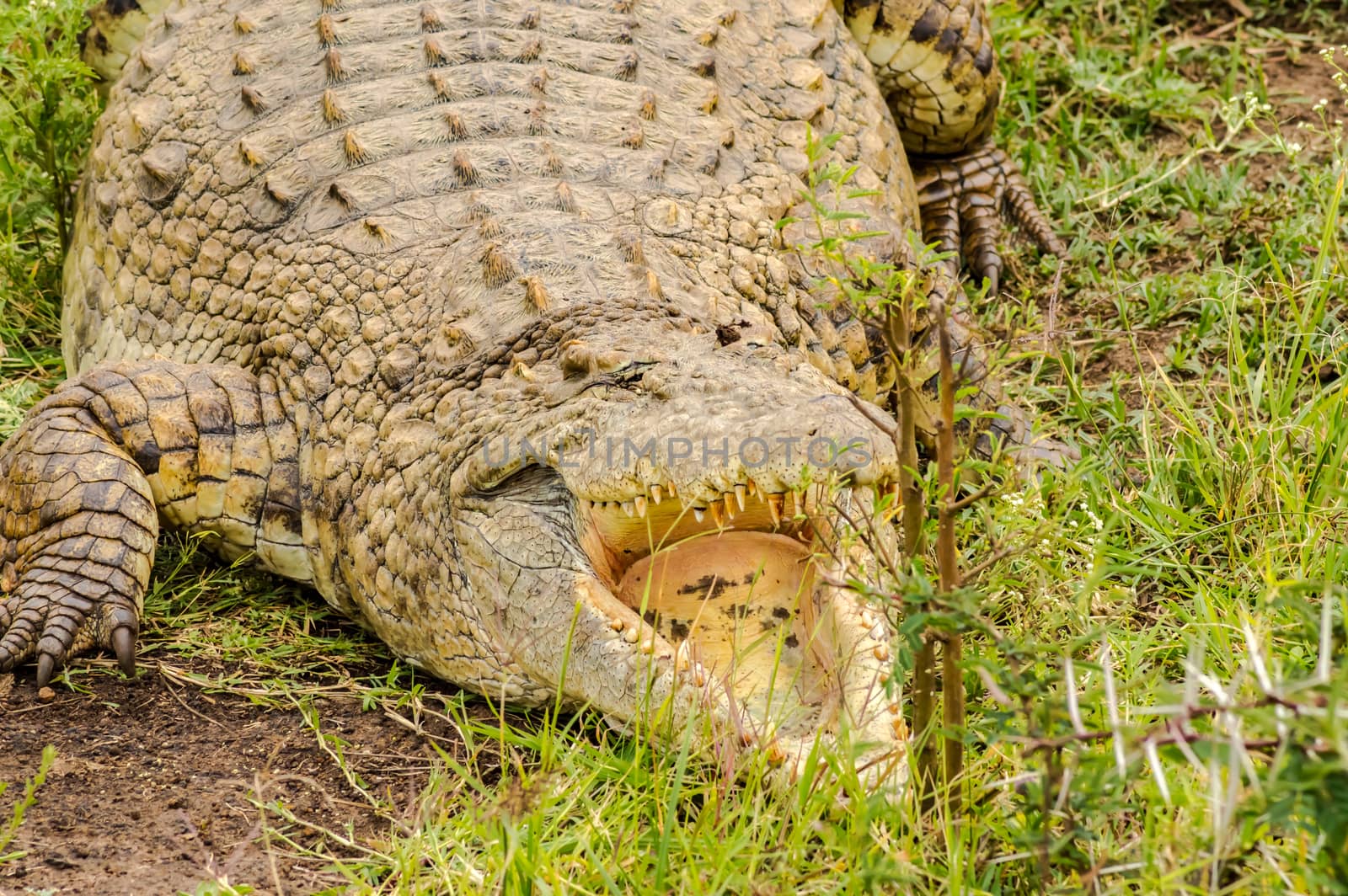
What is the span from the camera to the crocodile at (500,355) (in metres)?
2.80

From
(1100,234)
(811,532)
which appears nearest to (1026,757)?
(811,532)

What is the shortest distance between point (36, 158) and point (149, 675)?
6.74ft

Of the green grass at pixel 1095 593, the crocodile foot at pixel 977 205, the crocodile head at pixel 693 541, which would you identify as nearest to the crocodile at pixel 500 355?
the crocodile head at pixel 693 541

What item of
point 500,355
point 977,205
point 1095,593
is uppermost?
point 500,355

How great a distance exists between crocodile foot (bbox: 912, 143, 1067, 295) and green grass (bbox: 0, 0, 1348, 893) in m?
0.11

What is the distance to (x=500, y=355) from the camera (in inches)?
126

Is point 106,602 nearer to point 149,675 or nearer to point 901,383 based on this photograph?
point 149,675

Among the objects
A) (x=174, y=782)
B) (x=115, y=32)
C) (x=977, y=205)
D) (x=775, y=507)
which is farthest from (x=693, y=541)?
(x=115, y=32)

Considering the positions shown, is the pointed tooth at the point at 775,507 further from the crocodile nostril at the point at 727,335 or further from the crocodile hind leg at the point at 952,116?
the crocodile hind leg at the point at 952,116

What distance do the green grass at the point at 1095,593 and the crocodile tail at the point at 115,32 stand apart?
16 cm

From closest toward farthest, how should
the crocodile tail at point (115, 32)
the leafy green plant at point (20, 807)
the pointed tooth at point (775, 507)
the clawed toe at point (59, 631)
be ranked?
the leafy green plant at point (20, 807) < the pointed tooth at point (775, 507) < the clawed toe at point (59, 631) < the crocodile tail at point (115, 32)

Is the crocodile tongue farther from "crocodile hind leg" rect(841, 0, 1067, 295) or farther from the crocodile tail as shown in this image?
the crocodile tail

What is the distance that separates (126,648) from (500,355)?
1.04m

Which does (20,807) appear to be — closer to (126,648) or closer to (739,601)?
(126,648)
